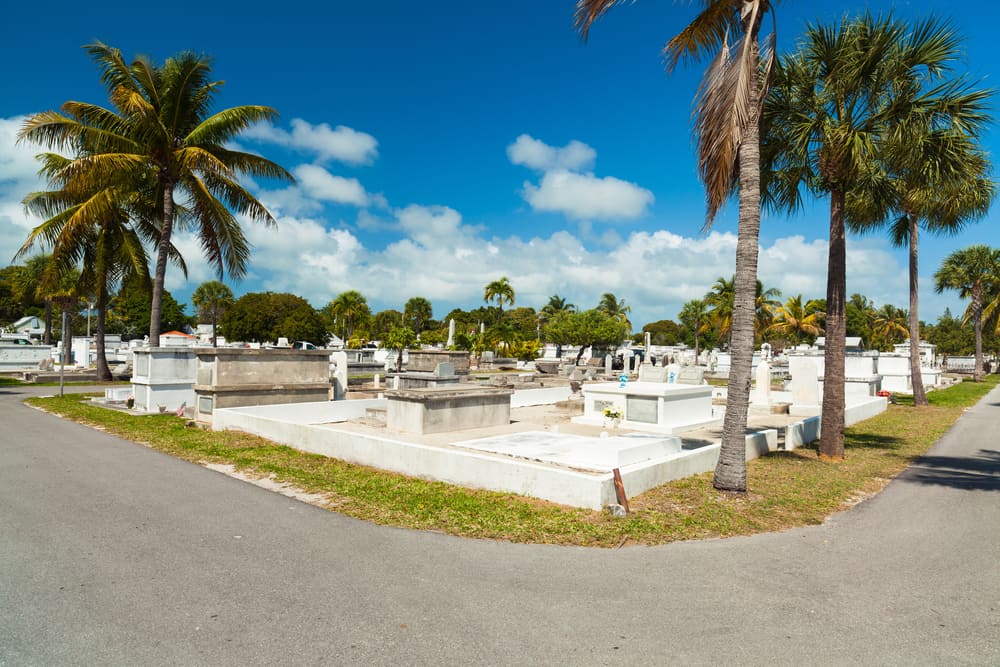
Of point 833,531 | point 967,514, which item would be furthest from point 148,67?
point 967,514

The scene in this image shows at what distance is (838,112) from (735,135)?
4.50 metres

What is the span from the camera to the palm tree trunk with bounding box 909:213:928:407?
73.3 ft

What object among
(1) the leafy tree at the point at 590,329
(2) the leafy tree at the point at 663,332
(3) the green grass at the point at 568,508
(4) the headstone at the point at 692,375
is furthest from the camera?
(2) the leafy tree at the point at 663,332

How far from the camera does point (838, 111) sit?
1073cm

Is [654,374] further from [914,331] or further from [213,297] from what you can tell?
[213,297]

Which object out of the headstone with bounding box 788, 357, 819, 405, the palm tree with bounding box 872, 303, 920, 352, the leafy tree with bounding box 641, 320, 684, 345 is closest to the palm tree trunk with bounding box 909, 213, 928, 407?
the headstone with bounding box 788, 357, 819, 405

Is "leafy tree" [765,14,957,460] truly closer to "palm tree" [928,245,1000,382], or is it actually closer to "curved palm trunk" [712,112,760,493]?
"curved palm trunk" [712,112,760,493]

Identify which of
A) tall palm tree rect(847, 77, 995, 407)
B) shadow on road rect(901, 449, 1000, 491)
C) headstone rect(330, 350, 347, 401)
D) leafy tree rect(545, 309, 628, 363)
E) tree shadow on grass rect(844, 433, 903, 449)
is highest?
tall palm tree rect(847, 77, 995, 407)

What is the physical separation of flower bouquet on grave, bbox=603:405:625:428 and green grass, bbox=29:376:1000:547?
10.7 ft

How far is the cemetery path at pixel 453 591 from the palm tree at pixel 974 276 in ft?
148

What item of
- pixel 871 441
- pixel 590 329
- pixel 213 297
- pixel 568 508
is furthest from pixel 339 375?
pixel 213 297

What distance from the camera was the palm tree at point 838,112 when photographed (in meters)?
10.0

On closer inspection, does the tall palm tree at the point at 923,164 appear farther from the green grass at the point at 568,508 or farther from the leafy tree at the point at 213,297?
the leafy tree at the point at 213,297

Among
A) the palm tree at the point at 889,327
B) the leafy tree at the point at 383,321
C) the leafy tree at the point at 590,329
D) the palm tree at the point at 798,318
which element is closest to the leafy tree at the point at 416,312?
the leafy tree at the point at 383,321
